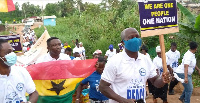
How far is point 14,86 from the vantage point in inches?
131

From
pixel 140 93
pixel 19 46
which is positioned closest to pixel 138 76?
pixel 140 93

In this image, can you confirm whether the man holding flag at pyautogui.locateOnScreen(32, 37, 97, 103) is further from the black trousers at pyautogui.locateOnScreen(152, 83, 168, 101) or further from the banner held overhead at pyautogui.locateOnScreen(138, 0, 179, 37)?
the black trousers at pyautogui.locateOnScreen(152, 83, 168, 101)

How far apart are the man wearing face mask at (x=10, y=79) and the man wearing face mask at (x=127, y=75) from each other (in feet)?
3.25

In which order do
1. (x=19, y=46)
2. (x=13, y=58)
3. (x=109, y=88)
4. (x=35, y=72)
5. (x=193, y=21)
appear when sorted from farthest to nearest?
1. (x=193, y=21)
2. (x=19, y=46)
3. (x=35, y=72)
4. (x=109, y=88)
5. (x=13, y=58)

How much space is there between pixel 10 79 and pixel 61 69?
7.62 feet

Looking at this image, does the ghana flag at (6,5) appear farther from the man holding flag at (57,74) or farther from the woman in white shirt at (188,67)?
the woman in white shirt at (188,67)

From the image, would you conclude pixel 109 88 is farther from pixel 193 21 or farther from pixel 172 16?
pixel 193 21

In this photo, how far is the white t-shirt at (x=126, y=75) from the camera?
3502mm

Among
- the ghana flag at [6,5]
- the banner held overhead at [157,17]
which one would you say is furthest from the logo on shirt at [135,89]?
the ghana flag at [6,5]

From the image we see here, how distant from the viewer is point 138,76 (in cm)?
355

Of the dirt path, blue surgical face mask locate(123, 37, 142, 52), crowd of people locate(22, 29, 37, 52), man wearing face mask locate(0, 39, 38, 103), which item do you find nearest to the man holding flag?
man wearing face mask locate(0, 39, 38, 103)

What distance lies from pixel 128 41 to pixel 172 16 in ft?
2.43

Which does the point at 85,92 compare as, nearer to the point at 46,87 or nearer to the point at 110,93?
the point at 46,87

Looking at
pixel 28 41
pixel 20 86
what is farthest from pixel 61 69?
pixel 28 41
